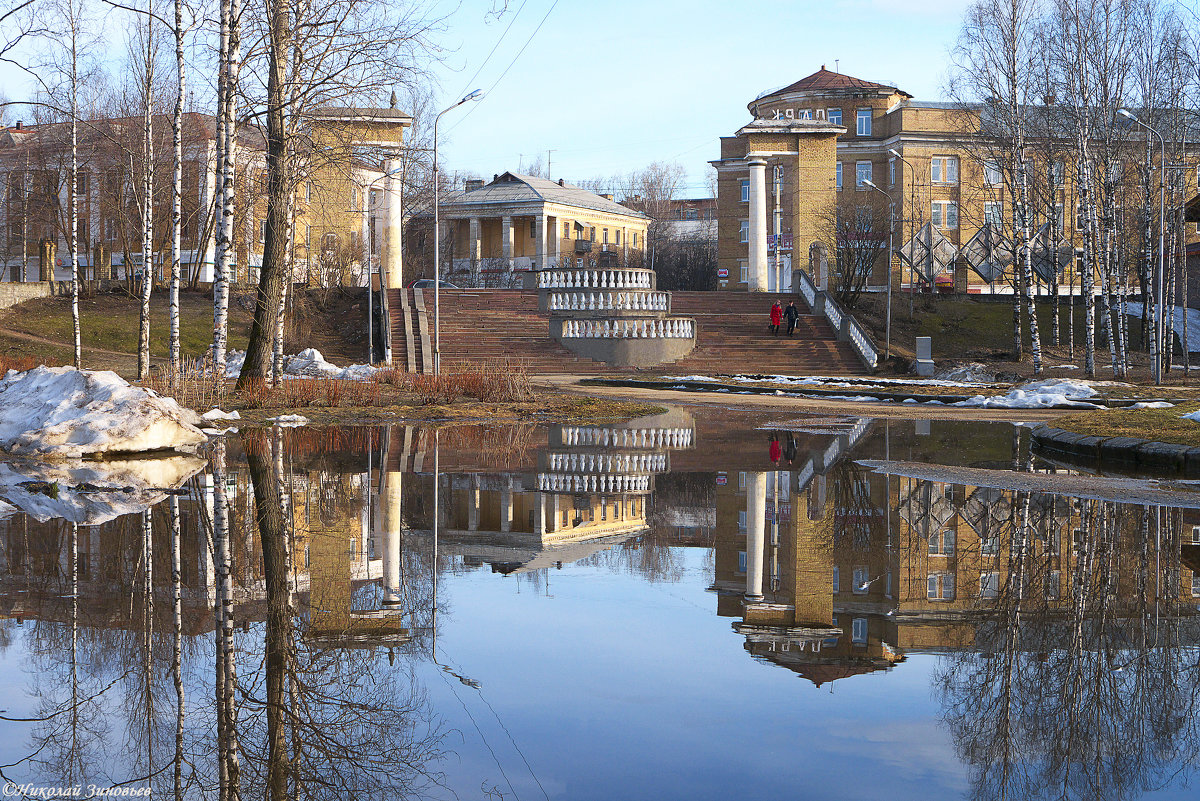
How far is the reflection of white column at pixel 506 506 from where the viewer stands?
1012 cm

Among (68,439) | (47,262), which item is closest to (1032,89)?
(68,439)

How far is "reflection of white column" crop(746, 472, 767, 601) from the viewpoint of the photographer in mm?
7836

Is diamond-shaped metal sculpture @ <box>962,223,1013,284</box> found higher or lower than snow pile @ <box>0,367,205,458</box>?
higher

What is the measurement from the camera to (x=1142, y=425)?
55.2ft

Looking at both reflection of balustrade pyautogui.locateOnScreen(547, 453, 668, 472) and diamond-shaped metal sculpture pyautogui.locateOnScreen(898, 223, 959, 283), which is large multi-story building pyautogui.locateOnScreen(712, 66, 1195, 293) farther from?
reflection of balustrade pyautogui.locateOnScreen(547, 453, 668, 472)

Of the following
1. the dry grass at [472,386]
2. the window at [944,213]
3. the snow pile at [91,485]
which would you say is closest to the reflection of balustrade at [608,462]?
the snow pile at [91,485]

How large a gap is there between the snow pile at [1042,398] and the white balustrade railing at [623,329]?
47.8 feet

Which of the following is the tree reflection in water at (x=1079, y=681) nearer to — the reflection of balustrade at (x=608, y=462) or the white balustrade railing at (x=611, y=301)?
the reflection of balustrade at (x=608, y=462)

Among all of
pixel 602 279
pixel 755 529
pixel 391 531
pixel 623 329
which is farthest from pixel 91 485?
pixel 602 279

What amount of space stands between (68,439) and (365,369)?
55.2 ft

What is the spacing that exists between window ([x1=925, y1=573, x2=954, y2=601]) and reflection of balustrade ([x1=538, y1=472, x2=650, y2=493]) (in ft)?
15.9

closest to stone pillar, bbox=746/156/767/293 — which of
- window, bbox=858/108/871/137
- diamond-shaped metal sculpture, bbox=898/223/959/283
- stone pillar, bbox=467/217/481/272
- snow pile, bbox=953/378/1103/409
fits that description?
diamond-shaped metal sculpture, bbox=898/223/959/283

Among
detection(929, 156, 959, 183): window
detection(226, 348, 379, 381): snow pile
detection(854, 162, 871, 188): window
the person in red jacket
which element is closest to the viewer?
detection(226, 348, 379, 381): snow pile

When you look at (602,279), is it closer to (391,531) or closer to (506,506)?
(506,506)
